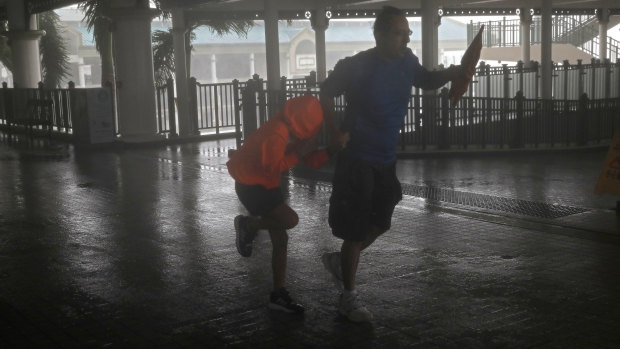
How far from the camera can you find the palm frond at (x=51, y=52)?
92.9 feet

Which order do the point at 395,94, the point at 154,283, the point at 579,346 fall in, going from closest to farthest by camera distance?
the point at 579,346 → the point at 395,94 → the point at 154,283

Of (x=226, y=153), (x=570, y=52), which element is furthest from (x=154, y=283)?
(x=570, y=52)

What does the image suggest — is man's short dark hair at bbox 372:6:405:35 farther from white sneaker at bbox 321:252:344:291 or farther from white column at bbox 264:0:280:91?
white column at bbox 264:0:280:91

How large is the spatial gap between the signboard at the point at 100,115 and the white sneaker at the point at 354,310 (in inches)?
509

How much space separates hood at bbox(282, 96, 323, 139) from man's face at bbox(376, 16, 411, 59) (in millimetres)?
533

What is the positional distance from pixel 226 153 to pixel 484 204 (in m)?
7.29

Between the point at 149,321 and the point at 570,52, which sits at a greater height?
the point at 570,52

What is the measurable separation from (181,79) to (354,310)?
13.9 m

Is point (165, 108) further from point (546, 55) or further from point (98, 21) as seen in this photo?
point (546, 55)

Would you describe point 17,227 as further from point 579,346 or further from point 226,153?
point 226,153

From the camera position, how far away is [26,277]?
6406 mm

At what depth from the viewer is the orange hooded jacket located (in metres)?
4.94

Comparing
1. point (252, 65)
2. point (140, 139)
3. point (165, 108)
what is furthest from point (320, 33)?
point (252, 65)

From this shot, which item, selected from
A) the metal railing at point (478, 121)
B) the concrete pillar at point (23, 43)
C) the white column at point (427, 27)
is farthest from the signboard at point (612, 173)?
the concrete pillar at point (23, 43)
